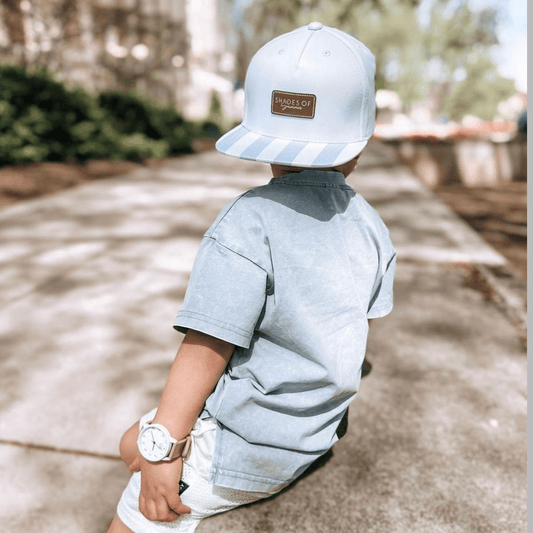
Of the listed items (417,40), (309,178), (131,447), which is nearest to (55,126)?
(131,447)

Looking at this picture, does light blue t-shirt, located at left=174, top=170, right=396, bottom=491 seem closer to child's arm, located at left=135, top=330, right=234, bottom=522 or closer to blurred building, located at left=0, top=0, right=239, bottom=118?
child's arm, located at left=135, top=330, right=234, bottom=522

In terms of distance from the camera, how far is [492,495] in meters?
1.81

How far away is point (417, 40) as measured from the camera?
52312mm

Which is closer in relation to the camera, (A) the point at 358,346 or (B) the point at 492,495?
(A) the point at 358,346

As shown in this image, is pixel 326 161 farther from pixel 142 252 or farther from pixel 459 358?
pixel 142 252

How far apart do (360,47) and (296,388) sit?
2.84 feet

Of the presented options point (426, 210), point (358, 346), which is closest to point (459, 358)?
point (358, 346)

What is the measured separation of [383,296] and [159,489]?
822mm

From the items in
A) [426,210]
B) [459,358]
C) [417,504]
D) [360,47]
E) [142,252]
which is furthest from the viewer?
[426,210]

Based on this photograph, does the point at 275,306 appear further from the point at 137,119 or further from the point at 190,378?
the point at 137,119

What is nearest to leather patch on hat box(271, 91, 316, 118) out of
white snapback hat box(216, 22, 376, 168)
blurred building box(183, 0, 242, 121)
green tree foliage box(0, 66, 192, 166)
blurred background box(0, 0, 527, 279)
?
white snapback hat box(216, 22, 376, 168)

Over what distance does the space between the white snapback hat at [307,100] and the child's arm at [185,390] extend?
0.45 metres

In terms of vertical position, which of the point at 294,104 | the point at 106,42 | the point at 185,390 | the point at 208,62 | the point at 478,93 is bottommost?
the point at 478,93

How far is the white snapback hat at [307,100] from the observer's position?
125 cm
